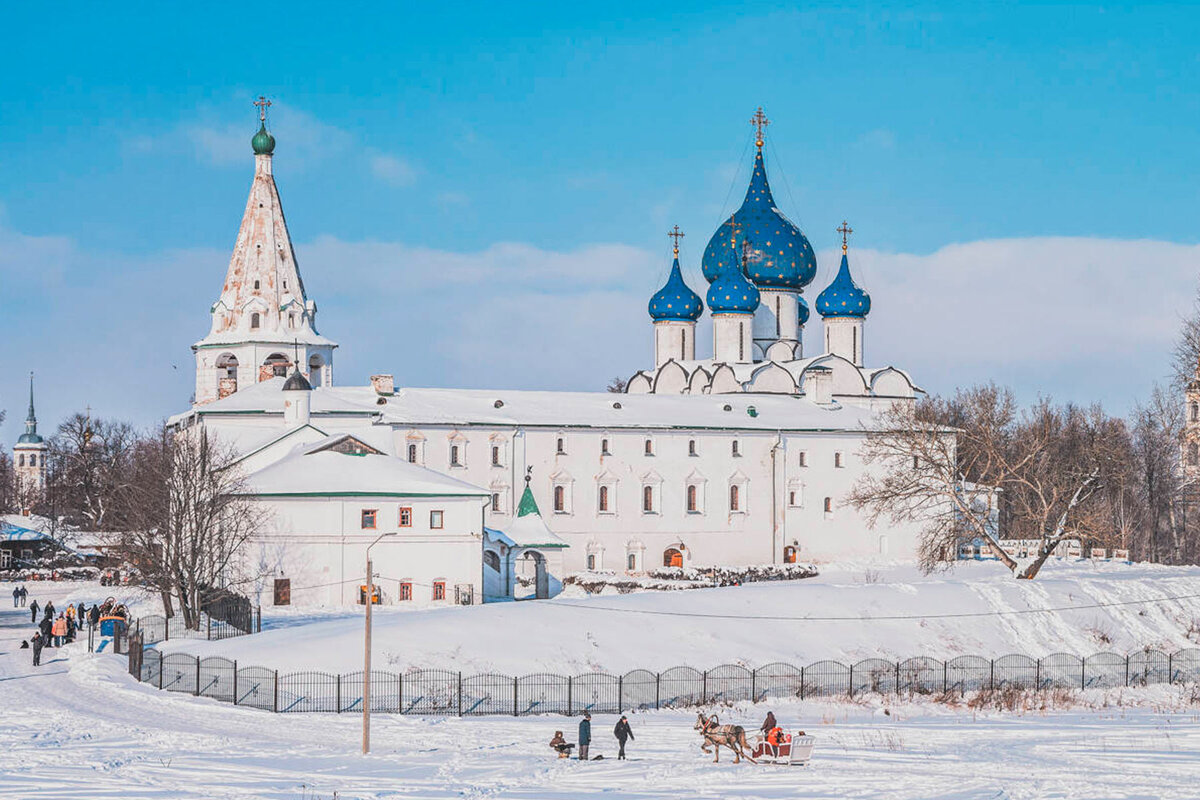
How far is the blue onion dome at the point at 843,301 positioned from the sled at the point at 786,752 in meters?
51.8

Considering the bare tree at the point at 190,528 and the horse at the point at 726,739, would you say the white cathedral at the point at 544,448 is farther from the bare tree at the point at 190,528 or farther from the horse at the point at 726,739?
the horse at the point at 726,739

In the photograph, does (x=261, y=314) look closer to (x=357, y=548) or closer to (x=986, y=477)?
(x=357, y=548)

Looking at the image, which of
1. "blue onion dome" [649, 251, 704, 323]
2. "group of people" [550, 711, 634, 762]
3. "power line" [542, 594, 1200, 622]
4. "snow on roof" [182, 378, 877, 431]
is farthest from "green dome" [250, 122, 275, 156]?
"group of people" [550, 711, 634, 762]

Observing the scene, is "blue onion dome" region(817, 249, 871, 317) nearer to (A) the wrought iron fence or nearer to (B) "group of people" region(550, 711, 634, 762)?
(A) the wrought iron fence

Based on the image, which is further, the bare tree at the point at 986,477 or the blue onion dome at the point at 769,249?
the blue onion dome at the point at 769,249

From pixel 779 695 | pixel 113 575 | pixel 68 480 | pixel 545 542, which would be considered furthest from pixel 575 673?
→ pixel 68 480

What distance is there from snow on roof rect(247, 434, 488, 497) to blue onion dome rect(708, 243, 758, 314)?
26.4 m

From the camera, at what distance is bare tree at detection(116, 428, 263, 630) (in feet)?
140

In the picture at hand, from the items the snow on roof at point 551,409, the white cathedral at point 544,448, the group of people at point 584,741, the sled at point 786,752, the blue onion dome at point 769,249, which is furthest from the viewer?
the blue onion dome at point 769,249

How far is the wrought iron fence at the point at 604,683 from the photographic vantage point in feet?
106

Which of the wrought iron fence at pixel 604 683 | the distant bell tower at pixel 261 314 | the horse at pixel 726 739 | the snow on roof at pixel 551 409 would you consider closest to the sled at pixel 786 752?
the horse at pixel 726 739

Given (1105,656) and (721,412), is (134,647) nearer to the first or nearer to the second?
(1105,656)

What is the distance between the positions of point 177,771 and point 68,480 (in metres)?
72.5

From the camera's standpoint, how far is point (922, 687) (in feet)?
122
